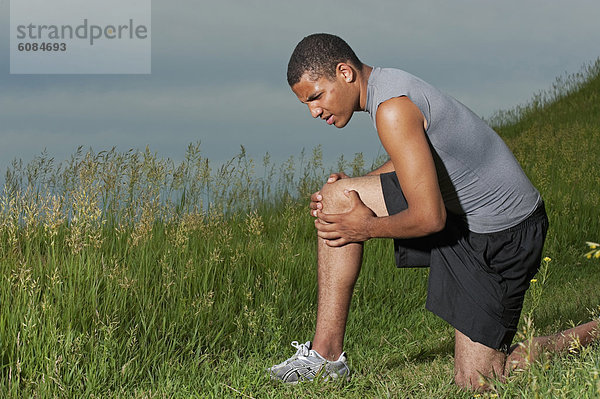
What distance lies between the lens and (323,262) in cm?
327

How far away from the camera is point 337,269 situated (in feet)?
10.6

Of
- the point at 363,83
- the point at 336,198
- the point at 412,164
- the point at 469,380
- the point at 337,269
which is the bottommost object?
the point at 469,380

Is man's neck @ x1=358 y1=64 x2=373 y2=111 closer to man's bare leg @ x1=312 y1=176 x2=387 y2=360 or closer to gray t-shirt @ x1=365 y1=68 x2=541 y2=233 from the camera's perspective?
gray t-shirt @ x1=365 y1=68 x2=541 y2=233

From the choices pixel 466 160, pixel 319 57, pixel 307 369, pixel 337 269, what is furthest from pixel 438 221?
pixel 307 369

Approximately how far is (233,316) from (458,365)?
4.62ft

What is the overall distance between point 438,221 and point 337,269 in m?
0.69

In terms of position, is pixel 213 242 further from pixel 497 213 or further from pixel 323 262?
pixel 497 213

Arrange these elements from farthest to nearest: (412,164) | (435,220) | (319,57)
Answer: (319,57)
(435,220)
(412,164)

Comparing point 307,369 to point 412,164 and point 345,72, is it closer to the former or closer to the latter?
point 412,164

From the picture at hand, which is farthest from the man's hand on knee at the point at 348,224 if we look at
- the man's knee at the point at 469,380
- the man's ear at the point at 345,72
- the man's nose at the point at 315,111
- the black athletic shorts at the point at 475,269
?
the man's knee at the point at 469,380

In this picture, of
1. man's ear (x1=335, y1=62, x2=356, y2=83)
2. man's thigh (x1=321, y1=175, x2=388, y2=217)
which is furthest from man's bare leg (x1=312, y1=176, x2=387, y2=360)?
man's ear (x1=335, y1=62, x2=356, y2=83)

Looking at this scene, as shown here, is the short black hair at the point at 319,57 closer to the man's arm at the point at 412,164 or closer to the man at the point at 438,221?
the man at the point at 438,221

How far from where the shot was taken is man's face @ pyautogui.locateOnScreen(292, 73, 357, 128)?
2.86 meters

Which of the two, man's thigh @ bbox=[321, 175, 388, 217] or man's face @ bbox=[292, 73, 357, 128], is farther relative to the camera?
man's thigh @ bbox=[321, 175, 388, 217]
